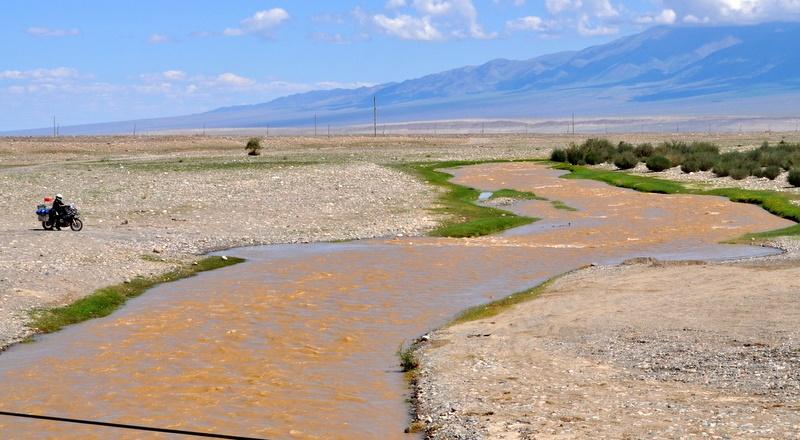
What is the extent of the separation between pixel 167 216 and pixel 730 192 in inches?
940

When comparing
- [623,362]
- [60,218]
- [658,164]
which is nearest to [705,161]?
[658,164]

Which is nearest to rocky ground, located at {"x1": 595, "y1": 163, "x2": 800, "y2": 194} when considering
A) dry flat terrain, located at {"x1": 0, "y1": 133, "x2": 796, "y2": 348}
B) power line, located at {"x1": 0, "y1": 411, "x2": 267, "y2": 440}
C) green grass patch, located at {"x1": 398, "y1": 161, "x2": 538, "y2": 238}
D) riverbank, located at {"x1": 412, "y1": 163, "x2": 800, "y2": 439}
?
green grass patch, located at {"x1": 398, "y1": 161, "x2": 538, "y2": 238}

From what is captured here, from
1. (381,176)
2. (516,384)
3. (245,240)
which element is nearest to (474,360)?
(516,384)

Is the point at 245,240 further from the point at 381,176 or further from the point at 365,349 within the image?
the point at 381,176

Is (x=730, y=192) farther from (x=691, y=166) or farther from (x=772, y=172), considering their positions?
(x=691, y=166)

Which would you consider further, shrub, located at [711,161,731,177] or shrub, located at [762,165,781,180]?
shrub, located at [711,161,731,177]

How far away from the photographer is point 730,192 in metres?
47.0

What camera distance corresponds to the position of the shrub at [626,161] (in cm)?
6619

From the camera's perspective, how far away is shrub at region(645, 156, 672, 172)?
63031 mm

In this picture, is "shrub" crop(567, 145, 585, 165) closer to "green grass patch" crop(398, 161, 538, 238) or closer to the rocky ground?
the rocky ground

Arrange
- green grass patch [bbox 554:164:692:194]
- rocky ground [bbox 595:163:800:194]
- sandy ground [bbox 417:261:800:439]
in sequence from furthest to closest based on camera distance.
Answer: green grass patch [bbox 554:164:692:194] < rocky ground [bbox 595:163:800:194] < sandy ground [bbox 417:261:800:439]

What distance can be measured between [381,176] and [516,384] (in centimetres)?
3974

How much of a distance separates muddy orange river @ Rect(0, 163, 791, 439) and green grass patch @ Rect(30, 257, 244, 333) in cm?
36

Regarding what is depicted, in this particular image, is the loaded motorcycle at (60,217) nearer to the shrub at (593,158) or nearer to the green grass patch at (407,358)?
the green grass patch at (407,358)
